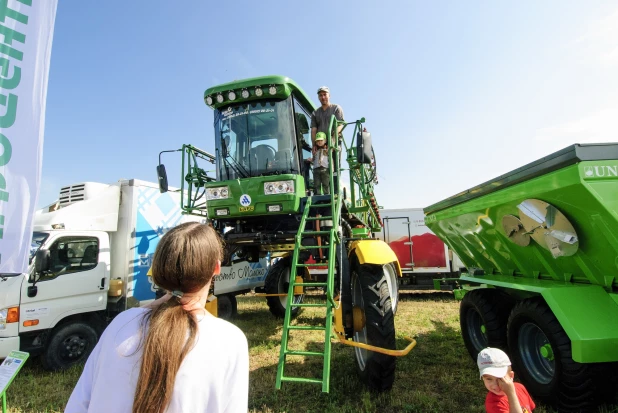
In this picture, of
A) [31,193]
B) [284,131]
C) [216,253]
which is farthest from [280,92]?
[216,253]

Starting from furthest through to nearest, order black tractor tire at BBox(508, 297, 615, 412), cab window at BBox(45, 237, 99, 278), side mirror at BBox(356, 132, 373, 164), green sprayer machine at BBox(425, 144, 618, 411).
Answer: cab window at BBox(45, 237, 99, 278) → side mirror at BBox(356, 132, 373, 164) → black tractor tire at BBox(508, 297, 615, 412) → green sprayer machine at BBox(425, 144, 618, 411)

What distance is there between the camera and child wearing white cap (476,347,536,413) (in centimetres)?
188

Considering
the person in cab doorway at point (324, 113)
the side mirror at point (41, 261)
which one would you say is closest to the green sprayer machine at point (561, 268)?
the person in cab doorway at point (324, 113)

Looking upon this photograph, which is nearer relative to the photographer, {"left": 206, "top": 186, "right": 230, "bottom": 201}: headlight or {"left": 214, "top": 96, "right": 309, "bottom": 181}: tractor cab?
{"left": 206, "top": 186, "right": 230, "bottom": 201}: headlight

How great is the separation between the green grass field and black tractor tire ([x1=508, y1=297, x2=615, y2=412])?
187 mm

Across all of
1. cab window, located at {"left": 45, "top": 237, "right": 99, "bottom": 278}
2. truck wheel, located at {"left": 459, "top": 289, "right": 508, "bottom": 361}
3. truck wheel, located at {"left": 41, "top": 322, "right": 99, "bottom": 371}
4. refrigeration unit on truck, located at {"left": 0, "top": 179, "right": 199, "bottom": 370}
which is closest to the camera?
truck wheel, located at {"left": 459, "top": 289, "right": 508, "bottom": 361}

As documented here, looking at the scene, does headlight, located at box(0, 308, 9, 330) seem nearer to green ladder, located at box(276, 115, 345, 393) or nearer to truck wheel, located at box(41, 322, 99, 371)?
truck wheel, located at box(41, 322, 99, 371)

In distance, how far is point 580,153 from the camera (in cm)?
253

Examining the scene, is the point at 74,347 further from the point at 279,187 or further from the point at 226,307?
the point at 279,187

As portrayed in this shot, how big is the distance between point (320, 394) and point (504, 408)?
2108mm

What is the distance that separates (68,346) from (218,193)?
126 inches

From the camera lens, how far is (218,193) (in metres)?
4.91

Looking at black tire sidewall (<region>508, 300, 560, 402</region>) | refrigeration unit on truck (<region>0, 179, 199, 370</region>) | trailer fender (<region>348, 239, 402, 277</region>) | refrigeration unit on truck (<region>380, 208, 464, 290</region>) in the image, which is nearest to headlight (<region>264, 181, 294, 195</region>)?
trailer fender (<region>348, 239, 402, 277</region>)

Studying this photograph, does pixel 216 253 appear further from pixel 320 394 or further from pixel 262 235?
pixel 262 235
